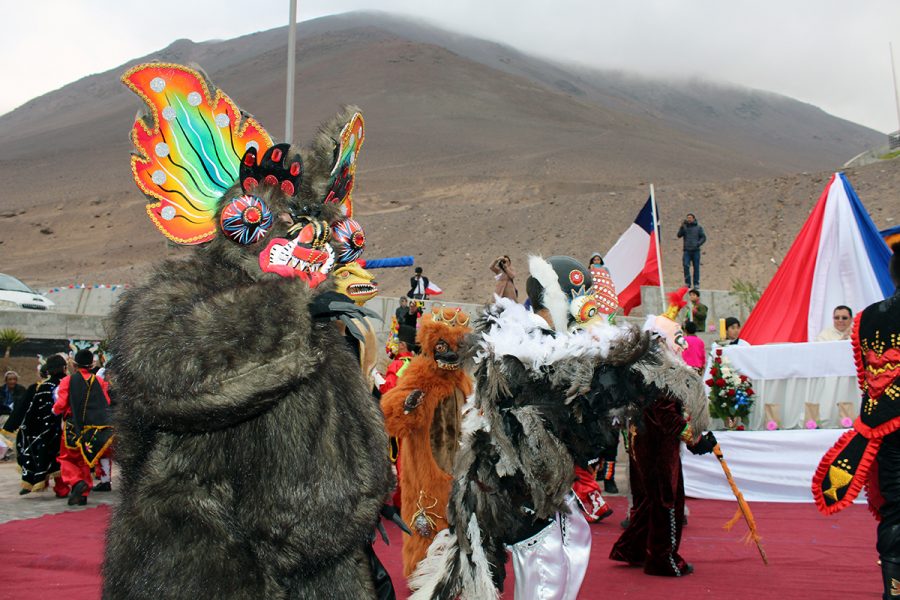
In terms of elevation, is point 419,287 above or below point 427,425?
above

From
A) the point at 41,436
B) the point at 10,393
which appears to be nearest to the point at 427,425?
the point at 41,436

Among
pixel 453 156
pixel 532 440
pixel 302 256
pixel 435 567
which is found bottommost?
pixel 435 567

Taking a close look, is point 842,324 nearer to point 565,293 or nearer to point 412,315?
point 565,293

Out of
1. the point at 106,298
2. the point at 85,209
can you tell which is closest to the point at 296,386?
the point at 106,298

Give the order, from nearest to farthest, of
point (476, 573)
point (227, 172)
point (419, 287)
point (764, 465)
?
point (227, 172) → point (476, 573) → point (764, 465) → point (419, 287)

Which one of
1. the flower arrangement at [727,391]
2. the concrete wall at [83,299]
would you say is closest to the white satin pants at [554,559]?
the flower arrangement at [727,391]

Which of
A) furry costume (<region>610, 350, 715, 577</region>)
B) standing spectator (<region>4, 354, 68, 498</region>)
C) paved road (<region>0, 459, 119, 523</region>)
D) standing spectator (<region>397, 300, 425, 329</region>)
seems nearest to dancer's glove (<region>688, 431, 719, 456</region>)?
furry costume (<region>610, 350, 715, 577</region>)

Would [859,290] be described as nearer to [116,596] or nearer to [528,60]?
[116,596]

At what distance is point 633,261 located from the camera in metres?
14.5

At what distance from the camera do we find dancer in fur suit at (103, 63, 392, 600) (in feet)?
8.75

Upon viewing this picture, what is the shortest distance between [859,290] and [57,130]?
8620cm

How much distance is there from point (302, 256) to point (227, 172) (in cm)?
69

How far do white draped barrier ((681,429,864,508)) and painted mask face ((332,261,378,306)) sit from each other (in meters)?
6.02

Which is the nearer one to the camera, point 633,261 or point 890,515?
point 890,515
